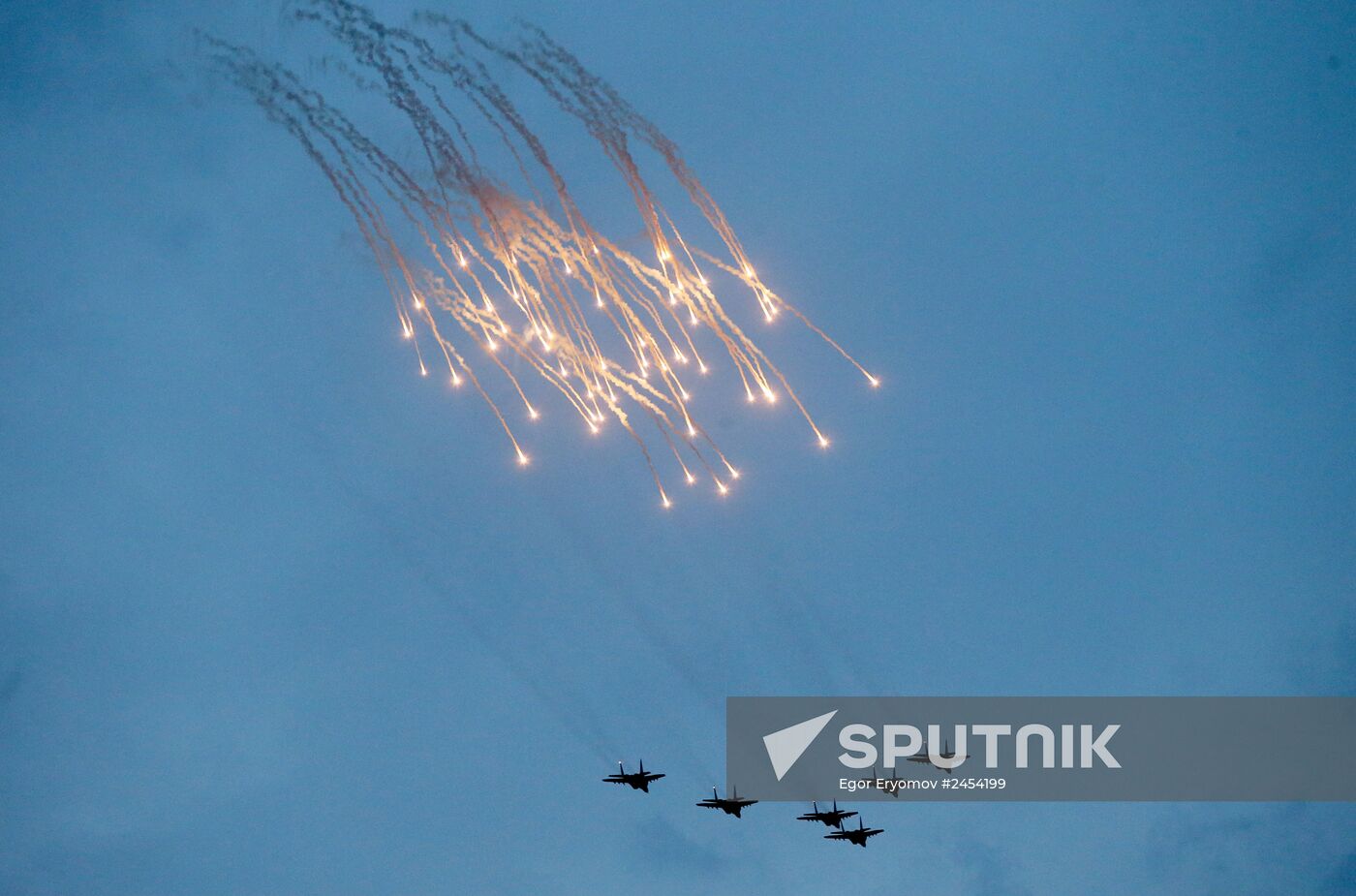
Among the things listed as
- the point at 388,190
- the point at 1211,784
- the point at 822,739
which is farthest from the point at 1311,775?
the point at 388,190

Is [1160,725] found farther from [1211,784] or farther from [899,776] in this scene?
[899,776]

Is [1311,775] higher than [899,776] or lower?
higher

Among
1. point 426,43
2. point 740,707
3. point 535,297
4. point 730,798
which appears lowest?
point 730,798

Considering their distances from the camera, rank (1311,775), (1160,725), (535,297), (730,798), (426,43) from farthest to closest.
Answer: (1311,775) < (1160,725) < (730,798) < (535,297) < (426,43)

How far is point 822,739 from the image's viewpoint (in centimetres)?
7612

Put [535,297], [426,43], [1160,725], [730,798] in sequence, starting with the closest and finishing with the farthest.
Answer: [426,43] < [535,297] < [730,798] < [1160,725]

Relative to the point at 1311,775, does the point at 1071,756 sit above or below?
below

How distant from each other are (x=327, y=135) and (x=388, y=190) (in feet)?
12.6

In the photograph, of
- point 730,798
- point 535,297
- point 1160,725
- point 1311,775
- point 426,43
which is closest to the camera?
point 426,43

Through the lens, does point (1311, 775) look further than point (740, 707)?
Yes

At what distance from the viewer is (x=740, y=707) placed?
76.2m

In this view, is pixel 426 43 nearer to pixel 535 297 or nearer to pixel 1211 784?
pixel 535 297

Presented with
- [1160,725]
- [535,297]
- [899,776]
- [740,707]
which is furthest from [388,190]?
[1160,725]

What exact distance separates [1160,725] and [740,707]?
34036mm
